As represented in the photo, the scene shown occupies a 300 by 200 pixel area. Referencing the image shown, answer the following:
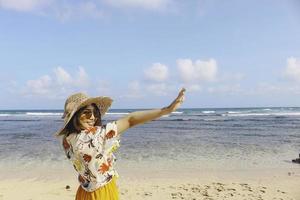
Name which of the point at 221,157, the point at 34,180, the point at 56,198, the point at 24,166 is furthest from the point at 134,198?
the point at 221,157

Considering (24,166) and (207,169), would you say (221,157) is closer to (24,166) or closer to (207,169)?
(207,169)

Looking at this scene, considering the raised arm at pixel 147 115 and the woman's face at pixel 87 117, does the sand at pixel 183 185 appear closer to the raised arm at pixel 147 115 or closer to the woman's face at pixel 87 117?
the woman's face at pixel 87 117

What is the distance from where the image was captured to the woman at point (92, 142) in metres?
2.71

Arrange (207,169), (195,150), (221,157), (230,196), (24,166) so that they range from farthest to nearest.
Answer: (195,150) → (221,157) → (24,166) → (207,169) → (230,196)

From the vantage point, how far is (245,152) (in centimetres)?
1341

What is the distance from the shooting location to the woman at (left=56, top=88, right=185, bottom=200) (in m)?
2.71

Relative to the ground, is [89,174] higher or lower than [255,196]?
higher

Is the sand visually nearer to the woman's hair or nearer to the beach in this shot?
the beach

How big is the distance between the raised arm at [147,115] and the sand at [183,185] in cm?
492

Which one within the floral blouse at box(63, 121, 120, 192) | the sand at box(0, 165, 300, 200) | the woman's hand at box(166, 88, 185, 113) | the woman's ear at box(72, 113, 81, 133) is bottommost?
the sand at box(0, 165, 300, 200)

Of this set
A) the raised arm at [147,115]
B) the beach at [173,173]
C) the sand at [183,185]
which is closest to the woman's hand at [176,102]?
the raised arm at [147,115]

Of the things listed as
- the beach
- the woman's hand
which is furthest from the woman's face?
the beach

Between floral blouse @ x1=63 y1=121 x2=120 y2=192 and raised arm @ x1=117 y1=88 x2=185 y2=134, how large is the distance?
6cm

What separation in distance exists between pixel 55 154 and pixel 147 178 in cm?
491
